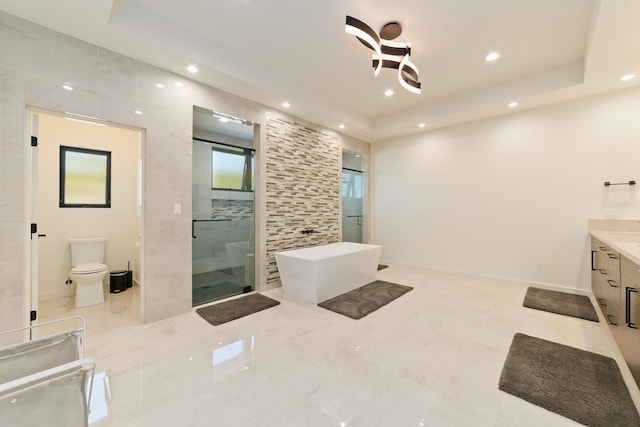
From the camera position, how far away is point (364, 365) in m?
2.06

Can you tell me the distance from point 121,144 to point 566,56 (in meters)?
6.25

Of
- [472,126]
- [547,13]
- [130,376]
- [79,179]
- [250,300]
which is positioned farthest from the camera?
[472,126]

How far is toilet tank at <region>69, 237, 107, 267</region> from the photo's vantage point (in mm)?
3578

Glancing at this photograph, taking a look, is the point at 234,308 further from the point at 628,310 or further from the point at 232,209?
the point at 628,310

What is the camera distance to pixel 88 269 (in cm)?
331

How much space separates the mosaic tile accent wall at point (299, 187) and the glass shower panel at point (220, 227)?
32 cm

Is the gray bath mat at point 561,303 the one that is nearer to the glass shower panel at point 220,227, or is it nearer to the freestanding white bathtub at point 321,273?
the freestanding white bathtub at point 321,273

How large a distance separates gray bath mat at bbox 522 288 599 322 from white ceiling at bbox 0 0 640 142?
2.76 metres

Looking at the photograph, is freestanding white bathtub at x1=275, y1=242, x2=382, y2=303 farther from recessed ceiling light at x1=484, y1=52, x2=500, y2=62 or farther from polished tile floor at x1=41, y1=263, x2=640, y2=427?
recessed ceiling light at x1=484, y1=52, x2=500, y2=62

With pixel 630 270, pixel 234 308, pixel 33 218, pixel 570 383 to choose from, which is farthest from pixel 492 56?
pixel 33 218

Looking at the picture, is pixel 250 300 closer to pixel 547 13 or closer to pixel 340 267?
pixel 340 267

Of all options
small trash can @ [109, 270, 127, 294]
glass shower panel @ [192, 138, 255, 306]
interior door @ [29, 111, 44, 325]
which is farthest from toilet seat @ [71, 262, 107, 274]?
glass shower panel @ [192, 138, 255, 306]

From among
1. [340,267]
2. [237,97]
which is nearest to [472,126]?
[340,267]

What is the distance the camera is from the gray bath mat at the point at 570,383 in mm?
1576
